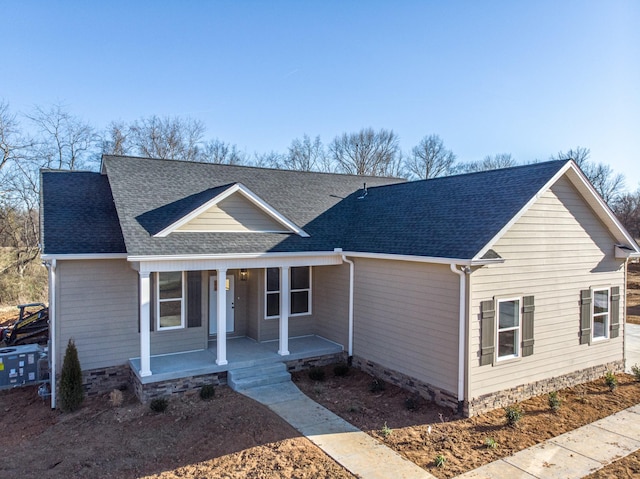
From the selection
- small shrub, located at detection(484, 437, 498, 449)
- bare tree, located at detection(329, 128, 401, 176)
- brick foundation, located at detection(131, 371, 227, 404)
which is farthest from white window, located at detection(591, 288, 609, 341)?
bare tree, located at detection(329, 128, 401, 176)

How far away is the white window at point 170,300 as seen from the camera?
10.6 metres

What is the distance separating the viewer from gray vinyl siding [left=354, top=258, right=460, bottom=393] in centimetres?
847

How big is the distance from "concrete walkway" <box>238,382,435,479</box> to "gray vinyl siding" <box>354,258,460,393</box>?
86.6 inches

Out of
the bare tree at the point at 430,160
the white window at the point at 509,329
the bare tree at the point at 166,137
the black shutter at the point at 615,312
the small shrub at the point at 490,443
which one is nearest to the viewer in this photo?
the small shrub at the point at 490,443

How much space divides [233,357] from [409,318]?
14.8 ft

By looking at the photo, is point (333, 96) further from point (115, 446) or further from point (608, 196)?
point (608, 196)

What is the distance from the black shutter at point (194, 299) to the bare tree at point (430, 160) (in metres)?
38.9

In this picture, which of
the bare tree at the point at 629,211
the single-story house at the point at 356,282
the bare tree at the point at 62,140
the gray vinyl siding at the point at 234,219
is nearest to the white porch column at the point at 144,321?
the single-story house at the point at 356,282

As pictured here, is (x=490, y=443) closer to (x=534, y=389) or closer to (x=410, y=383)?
(x=410, y=383)

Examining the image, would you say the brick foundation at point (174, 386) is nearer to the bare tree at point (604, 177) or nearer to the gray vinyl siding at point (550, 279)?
the gray vinyl siding at point (550, 279)

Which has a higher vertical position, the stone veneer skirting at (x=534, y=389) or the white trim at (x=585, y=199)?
the white trim at (x=585, y=199)

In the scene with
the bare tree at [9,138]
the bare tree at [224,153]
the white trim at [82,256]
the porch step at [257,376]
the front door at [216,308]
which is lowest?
the porch step at [257,376]

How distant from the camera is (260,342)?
468 inches

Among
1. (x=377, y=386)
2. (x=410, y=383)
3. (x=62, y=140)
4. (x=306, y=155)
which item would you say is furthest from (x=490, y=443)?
(x=306, y=155)
